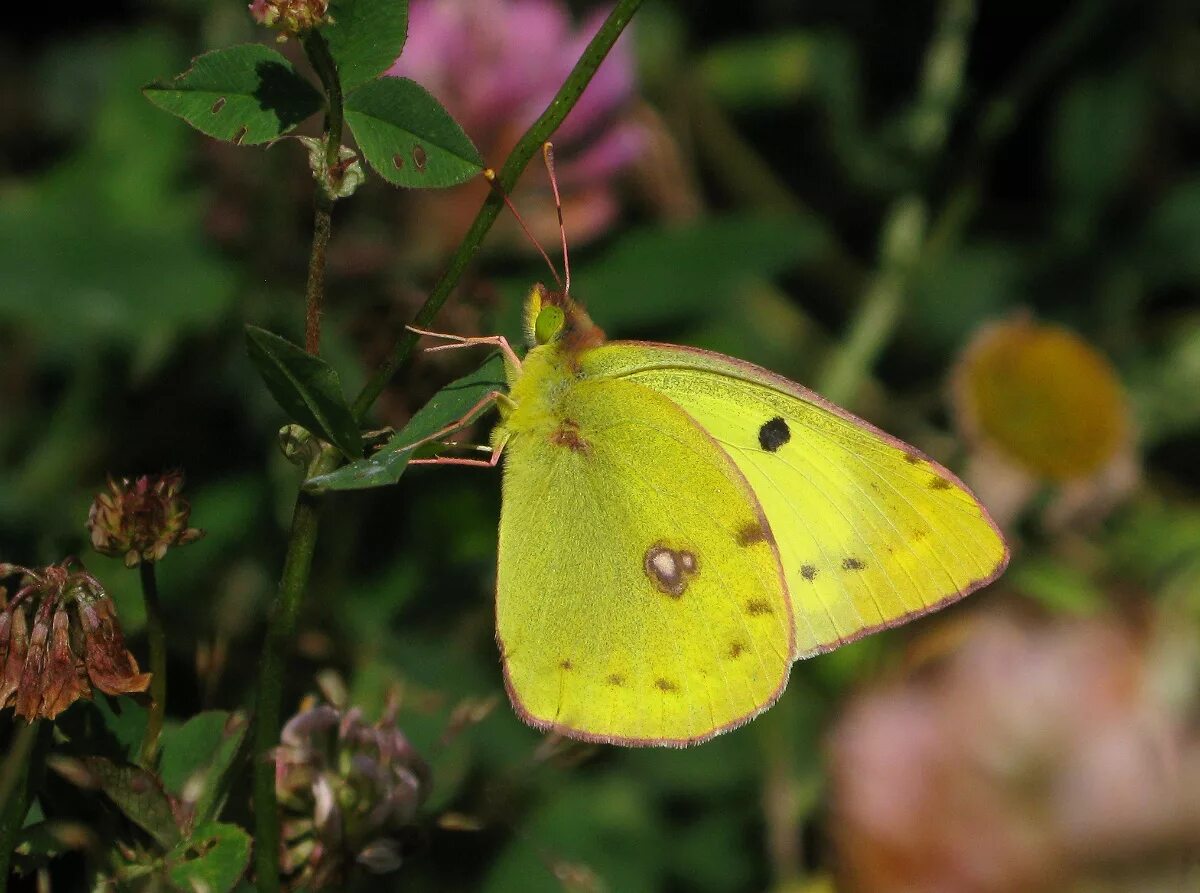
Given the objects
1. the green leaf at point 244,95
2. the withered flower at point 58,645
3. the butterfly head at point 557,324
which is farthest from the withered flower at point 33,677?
the butterfly head at point 557,324

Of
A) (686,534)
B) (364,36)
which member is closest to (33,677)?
(364,36)

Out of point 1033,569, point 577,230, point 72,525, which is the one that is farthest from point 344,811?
point 1033,569

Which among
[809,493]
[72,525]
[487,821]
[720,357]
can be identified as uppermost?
[720,357]

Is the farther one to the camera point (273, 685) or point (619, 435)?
point (619, 435)

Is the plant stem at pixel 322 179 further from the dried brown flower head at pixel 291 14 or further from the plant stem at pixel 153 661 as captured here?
the plant stem at pixel 153 661

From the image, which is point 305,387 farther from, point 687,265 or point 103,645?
point 687,265

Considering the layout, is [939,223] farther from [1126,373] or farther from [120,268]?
[120,268]

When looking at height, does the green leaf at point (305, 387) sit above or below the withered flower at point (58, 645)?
above
